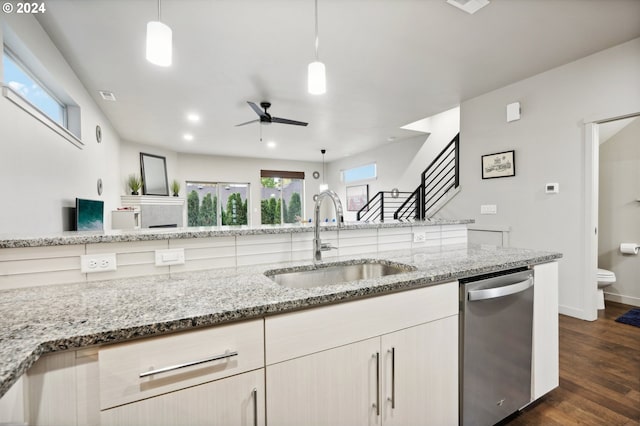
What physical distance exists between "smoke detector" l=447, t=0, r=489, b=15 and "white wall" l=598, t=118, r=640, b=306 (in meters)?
2.79

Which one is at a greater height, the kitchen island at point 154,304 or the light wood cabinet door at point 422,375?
the kitchen island at point 154,304

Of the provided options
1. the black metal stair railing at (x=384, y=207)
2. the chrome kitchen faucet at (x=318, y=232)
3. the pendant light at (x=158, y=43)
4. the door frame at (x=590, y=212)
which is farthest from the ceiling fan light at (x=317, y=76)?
the black metal stair railing at (x=384, y=207)

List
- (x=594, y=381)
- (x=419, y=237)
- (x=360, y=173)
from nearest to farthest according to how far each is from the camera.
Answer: (x=594, y=381) < (x=419, y=237) < (x=360, y=173)

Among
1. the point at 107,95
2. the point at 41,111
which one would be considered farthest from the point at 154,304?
the point at 107,95

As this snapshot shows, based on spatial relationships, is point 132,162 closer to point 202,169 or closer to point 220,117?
point 202,169

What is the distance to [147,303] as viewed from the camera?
87 cm

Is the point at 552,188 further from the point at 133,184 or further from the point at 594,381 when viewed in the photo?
the point at 133,184

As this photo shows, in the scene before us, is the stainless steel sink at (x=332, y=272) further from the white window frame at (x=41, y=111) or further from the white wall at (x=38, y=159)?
the white window frame at (x=41, y=111)

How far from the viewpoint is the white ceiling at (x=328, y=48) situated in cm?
213

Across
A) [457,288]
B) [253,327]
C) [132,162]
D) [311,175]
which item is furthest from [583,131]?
[132,162]

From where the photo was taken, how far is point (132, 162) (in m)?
5.95

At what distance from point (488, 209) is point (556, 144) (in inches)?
39.9

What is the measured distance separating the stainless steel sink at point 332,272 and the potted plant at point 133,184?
18.3 ft

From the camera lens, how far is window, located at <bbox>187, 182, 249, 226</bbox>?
767cm
